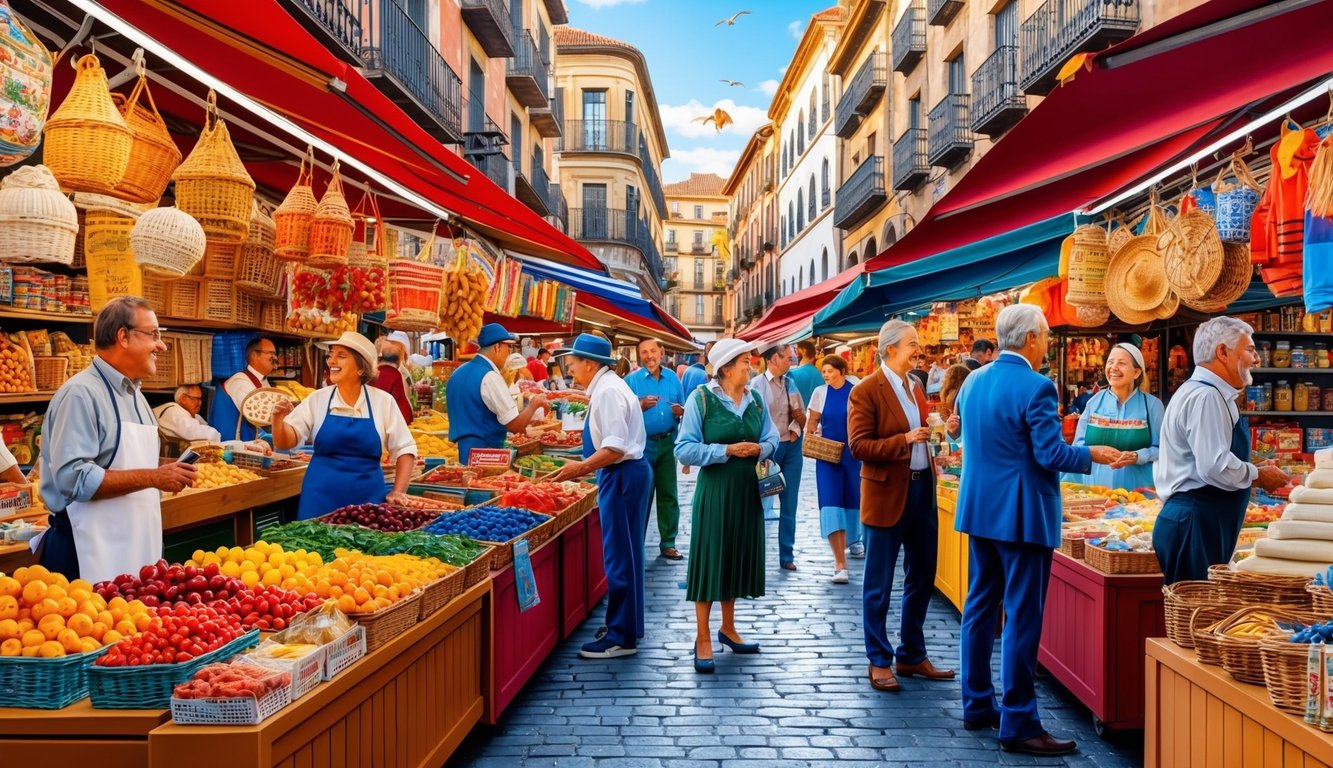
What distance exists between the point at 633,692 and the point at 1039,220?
12.9 ft

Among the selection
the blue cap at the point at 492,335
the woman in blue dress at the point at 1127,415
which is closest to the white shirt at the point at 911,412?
the woman in blue dress at the point at 1127,415

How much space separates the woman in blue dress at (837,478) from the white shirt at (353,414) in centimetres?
373

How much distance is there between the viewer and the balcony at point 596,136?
4047 cm

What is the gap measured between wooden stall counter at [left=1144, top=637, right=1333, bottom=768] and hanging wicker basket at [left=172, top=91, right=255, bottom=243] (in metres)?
4.48

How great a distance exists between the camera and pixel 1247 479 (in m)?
4.15

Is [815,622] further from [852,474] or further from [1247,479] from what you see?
[1247,479]

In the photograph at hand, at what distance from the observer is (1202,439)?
164 inches

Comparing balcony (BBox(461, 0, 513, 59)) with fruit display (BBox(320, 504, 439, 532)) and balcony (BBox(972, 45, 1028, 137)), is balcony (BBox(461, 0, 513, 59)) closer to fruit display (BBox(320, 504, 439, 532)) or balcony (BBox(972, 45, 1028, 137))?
balcony (BBox(972, 45, 1028, 137))

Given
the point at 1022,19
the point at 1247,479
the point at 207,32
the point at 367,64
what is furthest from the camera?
the point at 1022,19

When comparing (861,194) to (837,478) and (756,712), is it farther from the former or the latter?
(756,712)

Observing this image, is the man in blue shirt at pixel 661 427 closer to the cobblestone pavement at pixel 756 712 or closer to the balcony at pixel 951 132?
the cobblestone pavement at pixel 756 712

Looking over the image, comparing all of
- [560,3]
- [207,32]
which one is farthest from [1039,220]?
[560,3]

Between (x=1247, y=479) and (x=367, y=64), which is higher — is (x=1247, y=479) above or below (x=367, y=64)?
below

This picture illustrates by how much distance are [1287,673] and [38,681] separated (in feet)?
11.5
